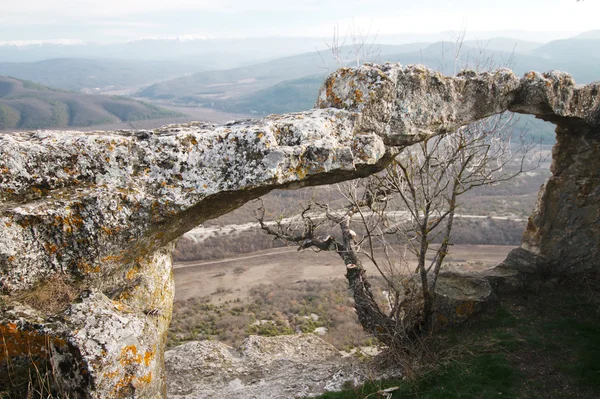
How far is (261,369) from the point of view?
11641mm

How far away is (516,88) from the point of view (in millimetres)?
8992

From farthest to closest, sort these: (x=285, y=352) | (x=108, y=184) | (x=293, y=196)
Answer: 1. (x=293, y=196)
2. (x=285, y=352)
3. (x=108, y=184)

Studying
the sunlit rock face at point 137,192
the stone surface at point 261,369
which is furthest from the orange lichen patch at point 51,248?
the stone surface at point 261,369

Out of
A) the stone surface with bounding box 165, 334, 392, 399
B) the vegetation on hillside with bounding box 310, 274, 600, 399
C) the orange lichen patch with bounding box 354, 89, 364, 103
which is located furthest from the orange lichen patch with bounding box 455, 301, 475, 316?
the orange lichen patch with bounding box 354, 89, 364, 103

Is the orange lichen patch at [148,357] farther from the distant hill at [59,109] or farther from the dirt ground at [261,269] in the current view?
the distant hill at [59,109]

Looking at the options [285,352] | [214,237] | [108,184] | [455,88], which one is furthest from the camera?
[214,237]

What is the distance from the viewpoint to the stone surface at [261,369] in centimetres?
984

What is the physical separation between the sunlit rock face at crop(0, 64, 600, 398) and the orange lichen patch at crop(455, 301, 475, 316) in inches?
202

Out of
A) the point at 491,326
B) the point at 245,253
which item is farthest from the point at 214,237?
the point at 491,326

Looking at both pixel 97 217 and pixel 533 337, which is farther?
pixel 533 337

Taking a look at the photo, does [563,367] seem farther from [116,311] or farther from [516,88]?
[116,311]

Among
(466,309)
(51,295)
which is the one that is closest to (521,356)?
(466,309)

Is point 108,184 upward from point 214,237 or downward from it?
upward

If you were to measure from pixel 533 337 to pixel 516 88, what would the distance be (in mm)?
5807
